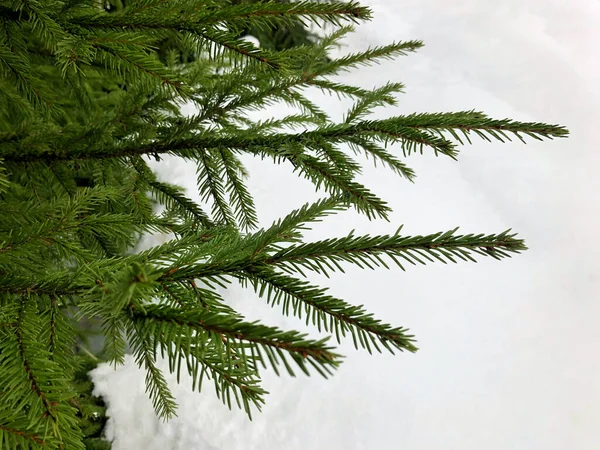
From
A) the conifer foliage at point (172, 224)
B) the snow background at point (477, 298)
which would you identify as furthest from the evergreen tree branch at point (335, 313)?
the snow background at point (477, 298)

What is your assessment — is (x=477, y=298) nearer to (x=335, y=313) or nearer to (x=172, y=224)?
(x=172, y=224)

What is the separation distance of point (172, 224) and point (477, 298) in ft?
6.12

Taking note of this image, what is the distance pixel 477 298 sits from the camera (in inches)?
84.0

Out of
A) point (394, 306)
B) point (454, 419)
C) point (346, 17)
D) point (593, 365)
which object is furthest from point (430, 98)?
point (346, 17)

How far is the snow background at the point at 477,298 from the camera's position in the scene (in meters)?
1.77

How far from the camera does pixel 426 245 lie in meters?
0.38

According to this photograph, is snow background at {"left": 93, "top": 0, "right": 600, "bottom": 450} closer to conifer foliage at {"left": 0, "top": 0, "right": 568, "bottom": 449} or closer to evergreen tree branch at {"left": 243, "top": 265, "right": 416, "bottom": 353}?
conifer foliage at {"left": 0, "top": 0, "right": 568, "bottom": 449}

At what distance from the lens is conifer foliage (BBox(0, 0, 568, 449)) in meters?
0.30

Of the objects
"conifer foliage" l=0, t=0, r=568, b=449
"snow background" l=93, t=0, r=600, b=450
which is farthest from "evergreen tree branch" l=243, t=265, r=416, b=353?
"snow background" l=93, t=0, r=600, b=450

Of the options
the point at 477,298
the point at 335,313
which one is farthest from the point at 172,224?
the point at 477,298

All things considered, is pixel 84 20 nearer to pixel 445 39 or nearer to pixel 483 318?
pixel 483 318

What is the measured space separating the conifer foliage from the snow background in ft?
4.16

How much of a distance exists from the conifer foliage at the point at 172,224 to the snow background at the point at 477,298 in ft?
4.16

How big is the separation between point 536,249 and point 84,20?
2.42 meters
